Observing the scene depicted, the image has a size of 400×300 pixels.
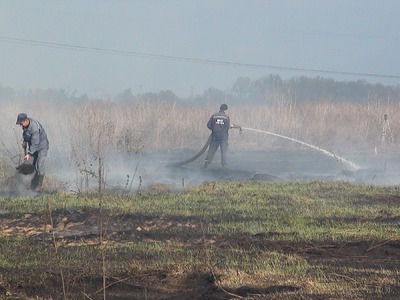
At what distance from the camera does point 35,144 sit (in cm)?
1744

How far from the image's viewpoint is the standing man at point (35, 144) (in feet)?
56.9

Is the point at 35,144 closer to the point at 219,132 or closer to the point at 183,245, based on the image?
the point at 219,132

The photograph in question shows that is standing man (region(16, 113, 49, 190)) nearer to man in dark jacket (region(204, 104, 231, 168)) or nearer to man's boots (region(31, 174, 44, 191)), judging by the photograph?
man's boots (region(31, 174, 44, 191))

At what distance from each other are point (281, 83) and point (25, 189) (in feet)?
128

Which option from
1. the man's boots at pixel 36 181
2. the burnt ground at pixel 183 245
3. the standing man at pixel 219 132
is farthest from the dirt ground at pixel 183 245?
the standing man at pixel 219 132

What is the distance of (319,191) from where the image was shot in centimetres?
1602

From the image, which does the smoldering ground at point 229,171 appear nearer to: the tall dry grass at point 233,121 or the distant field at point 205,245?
the tall dry grass at point 233,121

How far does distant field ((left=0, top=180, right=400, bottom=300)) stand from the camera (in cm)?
781

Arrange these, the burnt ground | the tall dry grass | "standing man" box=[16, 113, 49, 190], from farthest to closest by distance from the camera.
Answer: the tall dry grass, "standing man" box=[16, 113, 49, 190], the burnt ground

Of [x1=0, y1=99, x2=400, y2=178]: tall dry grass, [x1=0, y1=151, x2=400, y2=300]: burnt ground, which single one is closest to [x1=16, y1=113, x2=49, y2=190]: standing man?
[x1=0, y1=151, x2=400, y2=300]: burnt ground

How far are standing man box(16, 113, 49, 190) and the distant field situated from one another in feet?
7.89

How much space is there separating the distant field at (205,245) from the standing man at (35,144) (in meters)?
2.41

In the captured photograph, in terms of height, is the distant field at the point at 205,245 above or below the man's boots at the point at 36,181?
above

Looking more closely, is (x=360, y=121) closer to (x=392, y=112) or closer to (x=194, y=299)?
(x=392, y=112)
